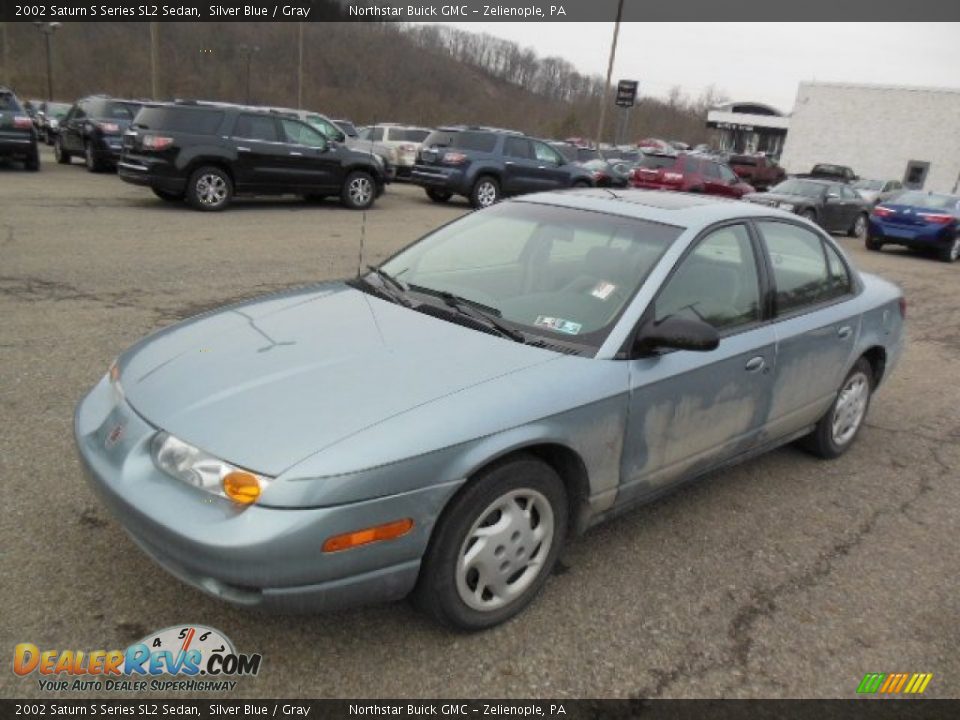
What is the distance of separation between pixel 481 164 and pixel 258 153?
5.07 metres

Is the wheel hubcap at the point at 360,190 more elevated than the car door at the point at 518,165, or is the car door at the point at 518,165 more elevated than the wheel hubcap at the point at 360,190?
the car door at the point at 518,165

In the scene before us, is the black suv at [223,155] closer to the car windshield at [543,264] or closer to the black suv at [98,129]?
the black suv at [98,129]

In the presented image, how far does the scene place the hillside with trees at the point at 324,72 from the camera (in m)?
69.9

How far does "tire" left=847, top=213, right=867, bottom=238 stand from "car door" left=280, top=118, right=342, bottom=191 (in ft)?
43.1

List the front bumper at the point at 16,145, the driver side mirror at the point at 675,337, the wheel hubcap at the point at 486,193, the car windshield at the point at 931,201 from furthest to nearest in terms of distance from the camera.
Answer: the wheel hubcap at the point at 486,193
the car windshield at the point at 931,201
the front bumper at the point at 16,145
the driver side mirror at the point at 675,337

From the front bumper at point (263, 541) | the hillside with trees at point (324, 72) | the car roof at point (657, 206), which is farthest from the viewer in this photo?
the hillside with trees at point (324, 72)

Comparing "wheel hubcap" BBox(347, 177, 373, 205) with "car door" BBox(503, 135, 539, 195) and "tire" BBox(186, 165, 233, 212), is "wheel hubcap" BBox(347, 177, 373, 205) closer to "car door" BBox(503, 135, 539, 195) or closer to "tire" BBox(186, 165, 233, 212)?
"tire" BBox(186, 165, 233, 212)

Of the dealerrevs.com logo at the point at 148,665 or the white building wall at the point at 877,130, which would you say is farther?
the white building wall at the point at 877,130

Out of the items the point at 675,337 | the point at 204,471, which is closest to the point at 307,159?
the point at 675,337

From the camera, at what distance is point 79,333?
18.1 feet

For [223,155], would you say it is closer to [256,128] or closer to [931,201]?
[256,128]

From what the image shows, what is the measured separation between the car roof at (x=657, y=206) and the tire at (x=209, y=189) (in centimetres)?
994

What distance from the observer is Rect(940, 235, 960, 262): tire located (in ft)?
49.5

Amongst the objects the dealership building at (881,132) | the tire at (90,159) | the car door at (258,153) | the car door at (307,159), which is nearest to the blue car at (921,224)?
the car door at (307,159)
